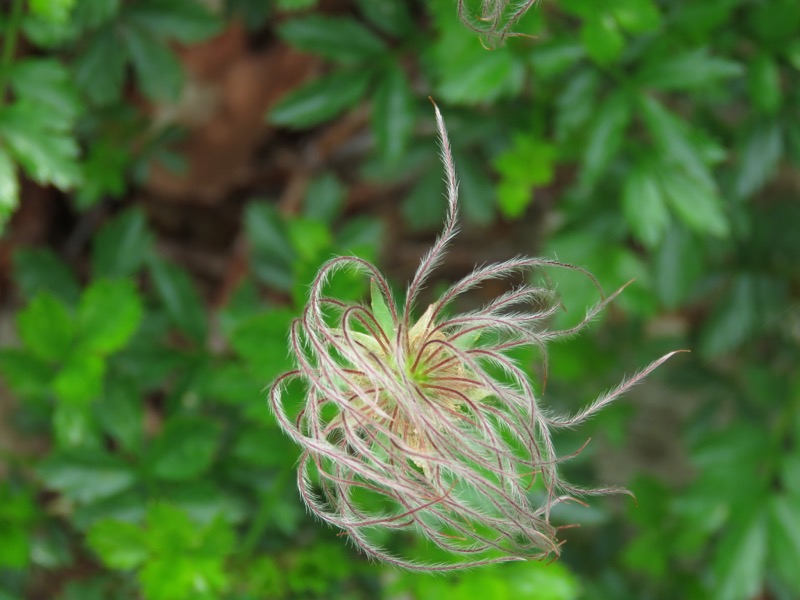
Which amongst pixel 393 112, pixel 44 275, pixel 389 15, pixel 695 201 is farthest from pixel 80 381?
pixel 695 201

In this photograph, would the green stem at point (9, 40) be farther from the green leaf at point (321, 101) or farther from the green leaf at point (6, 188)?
the green leaf at point (321, 101)

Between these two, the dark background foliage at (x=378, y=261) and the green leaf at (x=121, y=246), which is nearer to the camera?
the dark background foliage at (x=378, y=261)

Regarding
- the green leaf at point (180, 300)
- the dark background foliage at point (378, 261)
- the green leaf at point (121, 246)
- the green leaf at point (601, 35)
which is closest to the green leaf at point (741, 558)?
the dark background foliage at point (378, 261)

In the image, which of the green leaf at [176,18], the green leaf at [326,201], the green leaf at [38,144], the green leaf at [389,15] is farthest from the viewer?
the green leaf at [326,201]

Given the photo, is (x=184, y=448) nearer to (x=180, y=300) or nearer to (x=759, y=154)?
(x=180, y=300)

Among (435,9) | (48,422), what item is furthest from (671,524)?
(48,422)

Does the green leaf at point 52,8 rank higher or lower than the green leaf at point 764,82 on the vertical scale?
higher

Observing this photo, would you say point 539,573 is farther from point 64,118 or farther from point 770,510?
point 64,118

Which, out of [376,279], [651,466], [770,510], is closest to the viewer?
[376,279]
